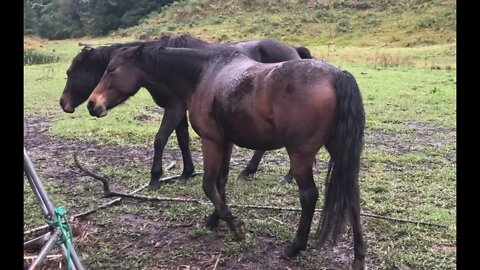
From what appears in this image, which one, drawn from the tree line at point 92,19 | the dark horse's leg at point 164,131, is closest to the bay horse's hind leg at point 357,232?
the dark horse's leg at point 164,131

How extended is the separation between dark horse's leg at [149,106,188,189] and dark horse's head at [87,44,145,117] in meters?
0.73

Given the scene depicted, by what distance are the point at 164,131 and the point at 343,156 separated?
2.87 m

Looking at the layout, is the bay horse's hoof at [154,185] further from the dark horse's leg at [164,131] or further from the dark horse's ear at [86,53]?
the dark horse's ear at [86,53]

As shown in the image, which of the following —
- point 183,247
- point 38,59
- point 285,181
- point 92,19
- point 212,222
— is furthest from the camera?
point 92,19

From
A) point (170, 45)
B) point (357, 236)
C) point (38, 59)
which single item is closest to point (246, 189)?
point (170, 45)

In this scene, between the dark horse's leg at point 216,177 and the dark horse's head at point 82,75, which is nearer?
the dark horse's leg at point 216,177

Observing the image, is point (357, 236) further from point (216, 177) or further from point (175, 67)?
point (175, 67)

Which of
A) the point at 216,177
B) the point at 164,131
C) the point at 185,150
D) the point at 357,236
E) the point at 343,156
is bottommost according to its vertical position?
the point at 357,236

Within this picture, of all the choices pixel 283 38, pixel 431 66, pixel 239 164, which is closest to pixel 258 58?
pixel 239 164

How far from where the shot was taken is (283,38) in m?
35.5

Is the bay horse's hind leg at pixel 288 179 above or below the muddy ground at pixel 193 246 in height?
above

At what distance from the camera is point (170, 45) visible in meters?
6.09

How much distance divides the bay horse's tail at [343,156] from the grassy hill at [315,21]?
27.0 metres

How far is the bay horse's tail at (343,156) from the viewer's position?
3668mm
